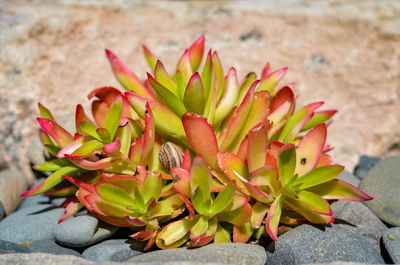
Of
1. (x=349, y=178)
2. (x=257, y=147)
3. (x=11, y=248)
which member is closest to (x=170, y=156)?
(x=257, y=147)

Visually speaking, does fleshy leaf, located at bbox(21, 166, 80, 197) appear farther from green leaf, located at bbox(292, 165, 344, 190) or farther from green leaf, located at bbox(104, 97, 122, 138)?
green leaf, located at bbox(292, 165, 344, 190)

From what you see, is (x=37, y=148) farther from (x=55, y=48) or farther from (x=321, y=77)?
(x=321, y=77)

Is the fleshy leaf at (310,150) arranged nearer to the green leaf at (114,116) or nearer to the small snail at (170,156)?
the small snail at (170,156)

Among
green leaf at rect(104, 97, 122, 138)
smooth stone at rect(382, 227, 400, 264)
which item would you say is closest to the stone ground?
smooth stone at rect(382, 227, 400, 264)

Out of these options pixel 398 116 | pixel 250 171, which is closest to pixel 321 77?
pixel 398 116

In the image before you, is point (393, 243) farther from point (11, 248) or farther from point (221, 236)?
point (11, 248)

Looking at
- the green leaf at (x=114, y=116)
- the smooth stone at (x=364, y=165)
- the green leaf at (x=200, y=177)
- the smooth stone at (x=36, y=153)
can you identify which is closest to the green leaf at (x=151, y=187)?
the green leaf at (x=200, y=177)
